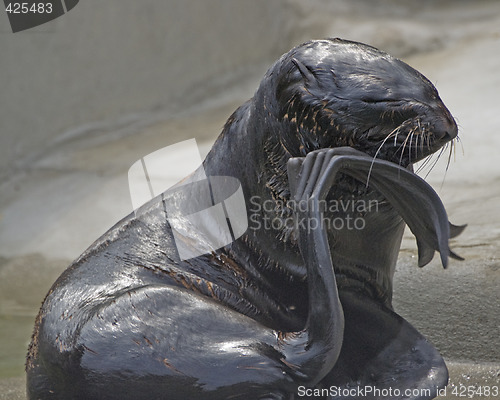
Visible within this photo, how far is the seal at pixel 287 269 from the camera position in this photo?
8.30 ft

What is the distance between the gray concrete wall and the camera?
860 cm

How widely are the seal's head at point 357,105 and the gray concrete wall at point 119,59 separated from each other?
601 cm

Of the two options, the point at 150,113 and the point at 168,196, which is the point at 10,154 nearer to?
the point at 150,113

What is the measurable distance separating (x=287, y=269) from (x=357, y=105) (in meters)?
0.64

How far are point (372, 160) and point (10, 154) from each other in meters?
6.45

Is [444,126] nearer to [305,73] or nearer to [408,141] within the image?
[408,141]

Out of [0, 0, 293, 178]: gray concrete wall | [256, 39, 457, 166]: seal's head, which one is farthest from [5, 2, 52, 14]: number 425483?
[256, 39, 457, 166]: seal's head

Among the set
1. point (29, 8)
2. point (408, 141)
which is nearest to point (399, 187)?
point (408, 141)

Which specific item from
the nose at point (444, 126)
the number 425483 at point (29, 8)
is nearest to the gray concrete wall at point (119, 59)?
the number 425483 at point (29, 8)

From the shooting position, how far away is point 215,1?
401 inches

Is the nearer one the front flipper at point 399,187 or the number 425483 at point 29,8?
the front flipper at point 399,187

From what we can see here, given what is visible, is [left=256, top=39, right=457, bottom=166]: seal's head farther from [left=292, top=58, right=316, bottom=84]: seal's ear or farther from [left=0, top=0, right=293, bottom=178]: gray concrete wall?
[left=0, top=0, right=293, bottom=178]: gray concrete wall

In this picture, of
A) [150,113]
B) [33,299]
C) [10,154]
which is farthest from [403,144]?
[150,113]

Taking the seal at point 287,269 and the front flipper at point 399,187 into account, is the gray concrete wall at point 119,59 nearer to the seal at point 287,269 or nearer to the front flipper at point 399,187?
the seal at point 287,269
